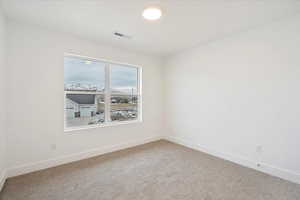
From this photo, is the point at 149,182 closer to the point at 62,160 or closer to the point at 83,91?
the point at 62,160

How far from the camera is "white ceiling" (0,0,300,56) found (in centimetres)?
190

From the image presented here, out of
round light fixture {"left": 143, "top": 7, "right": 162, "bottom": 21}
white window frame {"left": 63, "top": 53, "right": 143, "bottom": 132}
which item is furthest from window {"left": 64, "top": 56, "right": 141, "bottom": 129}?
round light fixture {"left": 143, "top": 7, "right": 162, "bottom": 21}

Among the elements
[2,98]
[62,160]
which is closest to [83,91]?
[2,98]

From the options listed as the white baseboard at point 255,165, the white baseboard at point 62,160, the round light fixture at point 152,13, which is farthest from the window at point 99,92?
the white baseboard at point 255,165

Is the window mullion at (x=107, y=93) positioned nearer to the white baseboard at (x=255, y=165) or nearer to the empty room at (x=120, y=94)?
the empty room at (x=120, y=94)

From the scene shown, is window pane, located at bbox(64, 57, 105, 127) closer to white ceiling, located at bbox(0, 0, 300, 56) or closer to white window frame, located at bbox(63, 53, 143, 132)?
white window frame, located at bbox(63, 53, 143, 132)

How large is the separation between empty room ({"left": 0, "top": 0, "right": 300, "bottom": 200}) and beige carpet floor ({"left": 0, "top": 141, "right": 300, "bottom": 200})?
2 cm

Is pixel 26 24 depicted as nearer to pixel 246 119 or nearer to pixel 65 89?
pixel 65 89

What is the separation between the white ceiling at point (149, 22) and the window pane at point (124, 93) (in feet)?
3.09

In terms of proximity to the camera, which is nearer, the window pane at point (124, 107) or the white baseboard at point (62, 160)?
the white baseboard at point (62, 160)

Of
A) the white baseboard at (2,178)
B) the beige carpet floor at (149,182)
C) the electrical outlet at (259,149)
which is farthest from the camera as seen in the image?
the electrical outlet at (259,149)

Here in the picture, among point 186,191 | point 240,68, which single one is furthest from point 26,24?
point 240,68

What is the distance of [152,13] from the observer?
209cm

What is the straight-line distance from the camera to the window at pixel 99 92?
2.93 m
